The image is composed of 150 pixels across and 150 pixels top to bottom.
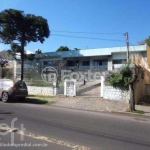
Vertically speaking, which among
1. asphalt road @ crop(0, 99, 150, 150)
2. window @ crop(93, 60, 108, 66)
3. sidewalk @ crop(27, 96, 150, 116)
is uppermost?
window @ crop(93, 60, 108, 66)

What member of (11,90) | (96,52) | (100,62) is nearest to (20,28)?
(96,52)

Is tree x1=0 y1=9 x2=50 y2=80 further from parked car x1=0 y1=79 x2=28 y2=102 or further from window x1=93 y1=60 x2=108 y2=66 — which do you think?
parked car x1=0 y1=79 x2=28 y2=102

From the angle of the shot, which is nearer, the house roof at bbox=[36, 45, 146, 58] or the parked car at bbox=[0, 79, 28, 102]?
the parked car at bbox=[0, 79, 28, 102]

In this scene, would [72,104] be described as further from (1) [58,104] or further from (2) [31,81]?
(2) [31,81]

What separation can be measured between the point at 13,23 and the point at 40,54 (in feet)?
33.6

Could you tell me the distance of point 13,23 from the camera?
1072 inches

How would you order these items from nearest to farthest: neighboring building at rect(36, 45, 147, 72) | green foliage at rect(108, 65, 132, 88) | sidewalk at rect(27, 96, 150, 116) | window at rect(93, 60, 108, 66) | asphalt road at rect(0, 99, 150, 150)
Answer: asphalt road at rect(0, 99, 150, 150) < sidewalk at rect(27, 96, 150, 116) < green foliage at rect(108, 65, 132, 88) < neighboring building at rect(36, 45, 147, 72) < window at rect(93, 60, 108, 66)

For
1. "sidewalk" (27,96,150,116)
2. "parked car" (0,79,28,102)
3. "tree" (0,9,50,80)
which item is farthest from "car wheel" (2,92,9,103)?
"tree" (0,9,50,80)

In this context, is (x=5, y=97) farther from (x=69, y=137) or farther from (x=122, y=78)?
(x=69, y=137)

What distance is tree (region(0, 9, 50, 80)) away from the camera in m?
26.9

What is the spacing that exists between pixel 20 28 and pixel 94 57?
40.1 feet

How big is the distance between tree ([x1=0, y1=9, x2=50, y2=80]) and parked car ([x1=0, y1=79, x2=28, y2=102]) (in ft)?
40.2

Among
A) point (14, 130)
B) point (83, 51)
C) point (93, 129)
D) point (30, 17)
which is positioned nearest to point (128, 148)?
point (93, 129)

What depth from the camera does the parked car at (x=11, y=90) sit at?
551 inches
